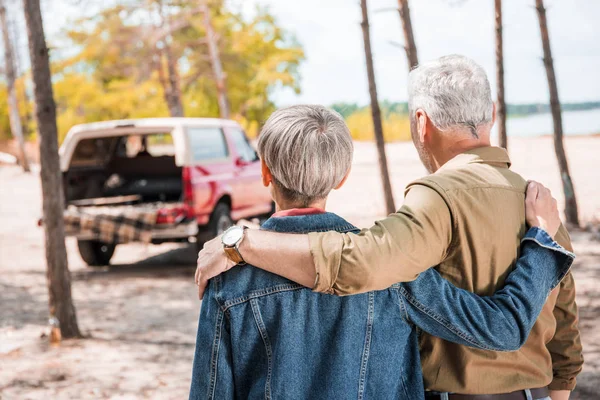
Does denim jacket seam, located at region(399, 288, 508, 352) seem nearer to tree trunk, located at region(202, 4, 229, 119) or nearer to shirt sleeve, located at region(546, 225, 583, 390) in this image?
shirt sleeve, located at region(546, 225, 583, 390)

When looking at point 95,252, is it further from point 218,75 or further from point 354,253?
point 218,75

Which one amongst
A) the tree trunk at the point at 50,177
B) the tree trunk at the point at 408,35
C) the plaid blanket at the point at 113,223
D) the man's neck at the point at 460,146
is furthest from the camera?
the tree trunk at the point at 408,35

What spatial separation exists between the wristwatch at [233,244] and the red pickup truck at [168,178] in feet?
21.4

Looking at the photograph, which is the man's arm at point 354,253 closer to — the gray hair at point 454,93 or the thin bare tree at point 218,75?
the gray hair at point 454,93

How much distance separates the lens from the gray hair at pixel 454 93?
1.82 meters

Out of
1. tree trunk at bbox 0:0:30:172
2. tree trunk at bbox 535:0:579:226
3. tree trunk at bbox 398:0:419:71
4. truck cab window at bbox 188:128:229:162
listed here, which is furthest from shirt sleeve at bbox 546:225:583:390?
tree trunk at bbox 0:0:30:172

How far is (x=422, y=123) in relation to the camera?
1.89 metres

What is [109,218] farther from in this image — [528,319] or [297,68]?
[297,68]

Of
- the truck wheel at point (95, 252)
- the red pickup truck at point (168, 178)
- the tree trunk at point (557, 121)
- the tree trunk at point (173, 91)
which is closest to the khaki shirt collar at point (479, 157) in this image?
the red pickup truck at point (168, 178)

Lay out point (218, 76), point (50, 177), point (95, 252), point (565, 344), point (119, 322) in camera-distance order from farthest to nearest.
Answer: point (218, 76)
point (95, 252)
point (119, 322)
point (50, 177)
point (565, 344)

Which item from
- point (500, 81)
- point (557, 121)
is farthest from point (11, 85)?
point (557, 121)

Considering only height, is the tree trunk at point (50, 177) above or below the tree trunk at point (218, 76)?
below

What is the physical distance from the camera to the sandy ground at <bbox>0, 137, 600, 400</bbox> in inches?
184

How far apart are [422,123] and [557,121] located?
10.2 meters
